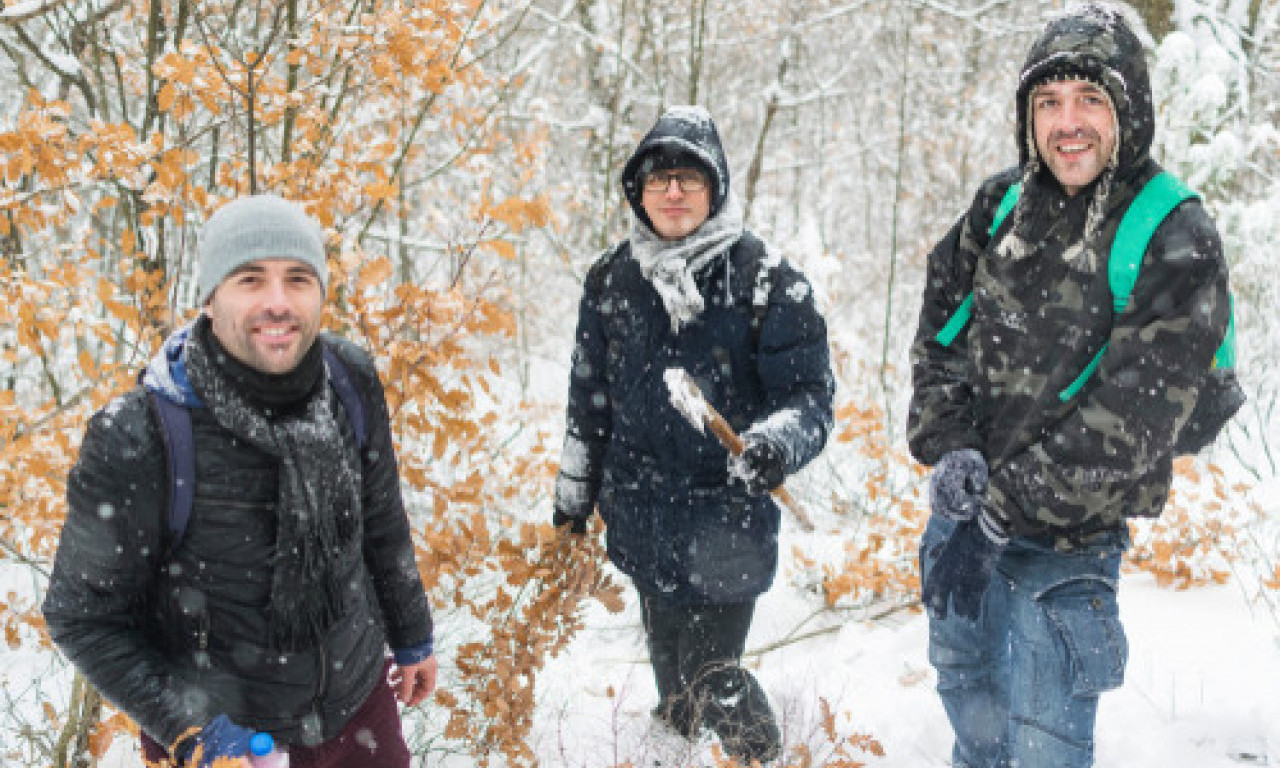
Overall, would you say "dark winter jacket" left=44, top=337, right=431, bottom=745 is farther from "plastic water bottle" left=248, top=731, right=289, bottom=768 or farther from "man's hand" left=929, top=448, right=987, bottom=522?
"man's hand" left=929, top=448, right=987, bottom=522

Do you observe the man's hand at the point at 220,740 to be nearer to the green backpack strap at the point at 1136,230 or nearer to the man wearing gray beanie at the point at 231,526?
the man wearing gray beanie at the point at 231,526

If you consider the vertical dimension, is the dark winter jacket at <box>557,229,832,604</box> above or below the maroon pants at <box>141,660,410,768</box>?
above

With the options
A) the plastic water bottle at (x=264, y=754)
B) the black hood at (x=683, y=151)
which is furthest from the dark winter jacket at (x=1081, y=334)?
Answer: the plastic water bottle at (x=264, y=754)

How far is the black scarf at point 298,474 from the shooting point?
1776mm

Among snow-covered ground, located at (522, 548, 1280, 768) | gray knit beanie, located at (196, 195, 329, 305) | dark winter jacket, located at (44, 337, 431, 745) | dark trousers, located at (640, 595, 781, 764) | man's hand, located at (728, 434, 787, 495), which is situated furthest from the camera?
snow-covered ground, located at (522, 548, 1280, 768)

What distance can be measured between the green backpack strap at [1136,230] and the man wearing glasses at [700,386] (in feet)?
2.48

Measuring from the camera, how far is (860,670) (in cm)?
387

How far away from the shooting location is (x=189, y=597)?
1.81 meters

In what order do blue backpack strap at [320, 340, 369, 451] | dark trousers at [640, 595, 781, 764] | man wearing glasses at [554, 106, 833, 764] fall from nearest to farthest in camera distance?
blue backpack strap at [320, 340, 369, 451] → man wearing glasses at [554, 106, 833, 764] → dark trousers at [640, 595, 781, 764]

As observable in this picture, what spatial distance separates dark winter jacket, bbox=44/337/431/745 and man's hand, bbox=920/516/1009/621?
1.44 meters

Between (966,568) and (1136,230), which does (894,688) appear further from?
A: (1136,230)

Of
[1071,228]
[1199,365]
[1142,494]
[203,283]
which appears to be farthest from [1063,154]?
[203,283]

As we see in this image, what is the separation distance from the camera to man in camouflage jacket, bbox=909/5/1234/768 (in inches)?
75.9

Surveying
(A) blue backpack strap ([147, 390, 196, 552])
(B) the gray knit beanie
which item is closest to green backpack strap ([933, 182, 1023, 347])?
(B) the gray knit beanie
